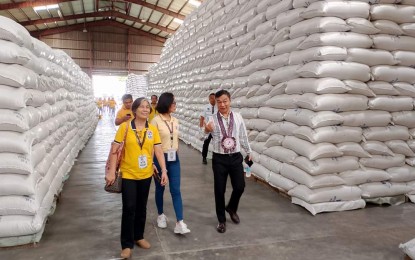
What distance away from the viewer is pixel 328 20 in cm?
346

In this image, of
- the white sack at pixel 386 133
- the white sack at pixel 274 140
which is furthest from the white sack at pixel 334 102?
the white sack at pixel 274 140

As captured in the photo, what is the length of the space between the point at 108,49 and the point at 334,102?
24390mm

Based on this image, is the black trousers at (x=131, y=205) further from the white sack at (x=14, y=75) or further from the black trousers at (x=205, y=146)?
the black trousers at (x=205, y=146)

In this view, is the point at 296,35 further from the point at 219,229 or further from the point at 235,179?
the point at 219,229

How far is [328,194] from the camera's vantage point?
11.5 ft

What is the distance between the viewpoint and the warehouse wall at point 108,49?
24.5 metres

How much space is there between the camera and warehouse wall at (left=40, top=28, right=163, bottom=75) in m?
24.5

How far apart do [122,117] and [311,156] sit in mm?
2687

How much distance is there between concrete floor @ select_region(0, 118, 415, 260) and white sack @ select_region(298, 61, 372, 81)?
1490mm

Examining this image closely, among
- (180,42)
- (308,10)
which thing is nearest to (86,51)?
(180,42)

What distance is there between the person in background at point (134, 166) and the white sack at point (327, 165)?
1.80 m

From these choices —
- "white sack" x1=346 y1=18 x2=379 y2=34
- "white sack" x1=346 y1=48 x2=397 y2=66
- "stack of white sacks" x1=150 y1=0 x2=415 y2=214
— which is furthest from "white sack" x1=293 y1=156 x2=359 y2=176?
"white sack" x1=346 y1=18 x2=379 y2=34

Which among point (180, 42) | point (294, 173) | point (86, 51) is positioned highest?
point (86, 51)

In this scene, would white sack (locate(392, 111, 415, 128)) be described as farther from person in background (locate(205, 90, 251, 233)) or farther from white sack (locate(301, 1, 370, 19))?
person in background (locate(205, 90, 251, 233))
